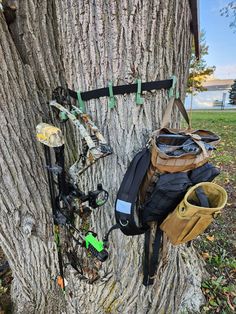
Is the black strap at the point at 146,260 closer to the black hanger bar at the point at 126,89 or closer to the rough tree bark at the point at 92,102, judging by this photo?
the rough tree bark at the point at 92,102

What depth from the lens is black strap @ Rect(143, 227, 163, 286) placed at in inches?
52.6

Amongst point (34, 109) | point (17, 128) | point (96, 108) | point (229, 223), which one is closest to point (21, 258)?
point (17, 128)

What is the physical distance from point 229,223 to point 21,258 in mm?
2386

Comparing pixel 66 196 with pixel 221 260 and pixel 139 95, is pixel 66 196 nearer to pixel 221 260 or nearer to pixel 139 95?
pixel 139 95

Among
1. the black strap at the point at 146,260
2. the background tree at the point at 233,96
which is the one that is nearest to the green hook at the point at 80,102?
the black strap at the point at 146,260

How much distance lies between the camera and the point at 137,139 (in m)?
1.25

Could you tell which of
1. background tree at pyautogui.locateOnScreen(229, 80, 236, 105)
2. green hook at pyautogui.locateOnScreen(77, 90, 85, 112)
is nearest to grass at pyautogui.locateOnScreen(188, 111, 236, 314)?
green hook at pyautogui.locateOnScreen(77, 90, 85, 112)

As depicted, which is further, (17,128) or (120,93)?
(17,128)

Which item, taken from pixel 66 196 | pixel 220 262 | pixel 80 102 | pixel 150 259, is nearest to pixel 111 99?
pixel 80 102

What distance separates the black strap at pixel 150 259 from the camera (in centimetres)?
134

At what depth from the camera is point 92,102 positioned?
4.10ft

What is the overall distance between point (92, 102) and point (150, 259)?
102cm

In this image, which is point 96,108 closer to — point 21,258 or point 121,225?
point 121,225

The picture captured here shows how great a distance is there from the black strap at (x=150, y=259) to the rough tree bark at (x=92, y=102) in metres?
0.05
